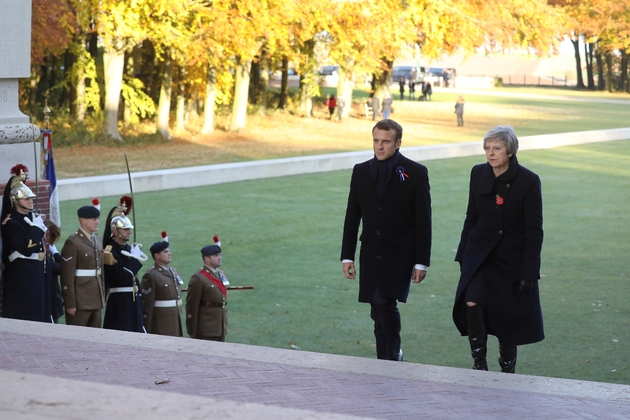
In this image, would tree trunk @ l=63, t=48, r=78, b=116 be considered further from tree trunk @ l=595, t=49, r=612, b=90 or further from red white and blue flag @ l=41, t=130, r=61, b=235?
tree trunk @ l=595, t=49, r=612, b=90

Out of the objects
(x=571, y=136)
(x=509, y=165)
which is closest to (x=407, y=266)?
(x=509, y=165)

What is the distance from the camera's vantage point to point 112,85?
29.6 m

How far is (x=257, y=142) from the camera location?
3183 cm

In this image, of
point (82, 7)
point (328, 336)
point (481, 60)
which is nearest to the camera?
point (328, 336)

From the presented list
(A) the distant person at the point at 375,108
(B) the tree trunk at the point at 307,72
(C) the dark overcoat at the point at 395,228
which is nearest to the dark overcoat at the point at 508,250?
(C) the dark overcoat at the point at 395,228

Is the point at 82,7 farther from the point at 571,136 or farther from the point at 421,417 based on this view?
the point at 421,417

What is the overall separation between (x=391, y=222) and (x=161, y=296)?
8.55 feet

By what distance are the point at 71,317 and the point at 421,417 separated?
442cm

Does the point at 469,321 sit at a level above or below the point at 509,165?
below

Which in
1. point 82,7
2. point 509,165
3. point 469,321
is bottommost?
point 469,321

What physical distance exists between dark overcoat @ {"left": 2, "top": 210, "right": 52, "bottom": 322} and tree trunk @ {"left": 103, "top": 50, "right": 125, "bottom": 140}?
2140cm

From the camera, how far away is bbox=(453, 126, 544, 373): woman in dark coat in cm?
632

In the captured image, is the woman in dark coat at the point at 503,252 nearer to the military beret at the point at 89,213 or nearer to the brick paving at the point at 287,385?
the brick paving at the point at 287,385

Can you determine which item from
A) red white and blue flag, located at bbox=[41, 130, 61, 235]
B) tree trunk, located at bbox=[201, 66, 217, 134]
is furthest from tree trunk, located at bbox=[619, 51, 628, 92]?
red white and blue flag, located at bbox=[41, 130, 61, 235]
